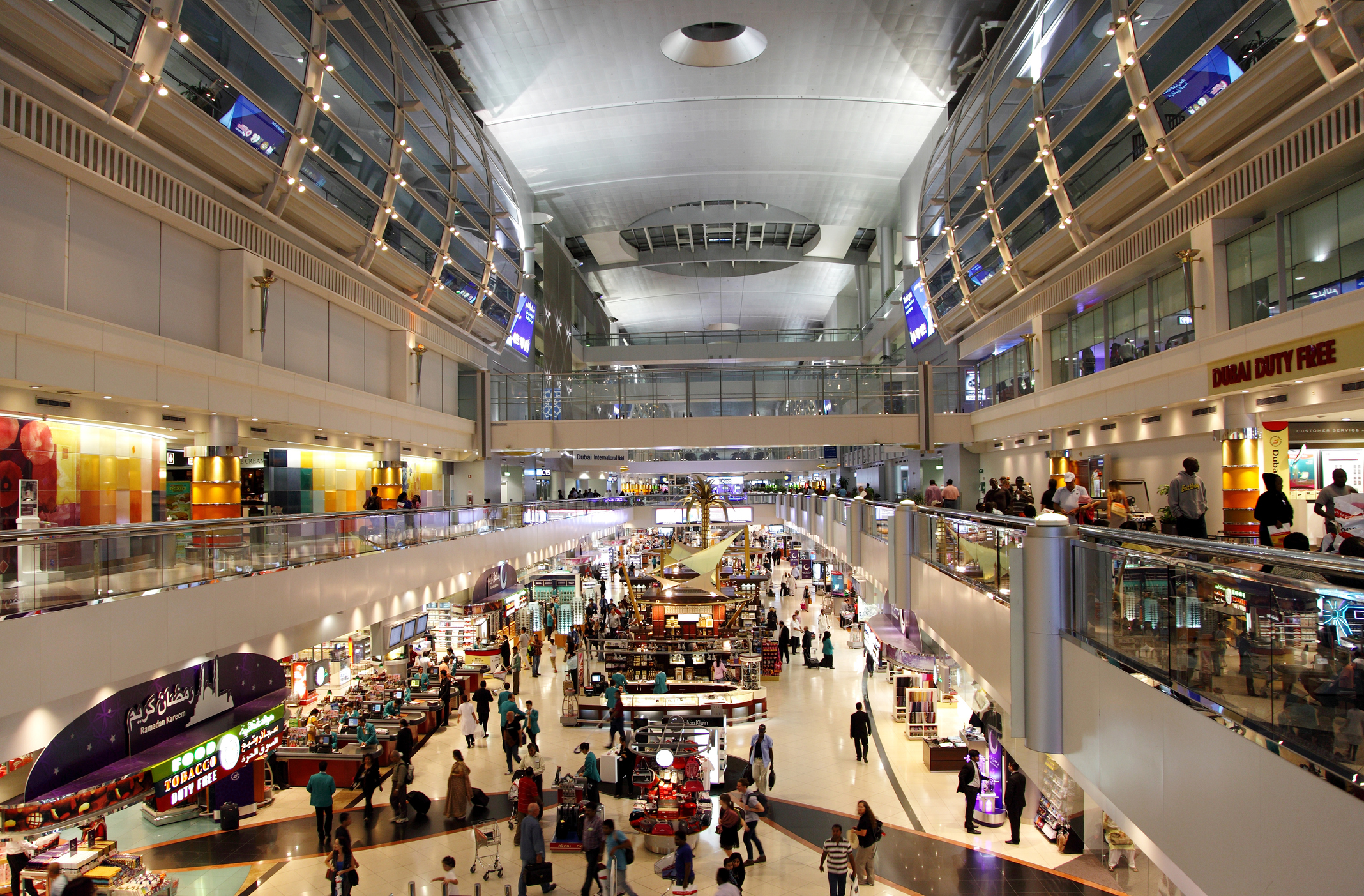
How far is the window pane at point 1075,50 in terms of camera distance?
14.8 metres

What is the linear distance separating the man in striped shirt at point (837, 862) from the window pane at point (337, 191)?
1445cm

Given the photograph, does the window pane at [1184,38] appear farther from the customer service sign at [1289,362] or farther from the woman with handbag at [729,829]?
the woman with handbag at [729,829]

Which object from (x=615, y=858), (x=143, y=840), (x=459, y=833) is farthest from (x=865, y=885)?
(x=143, y=840)

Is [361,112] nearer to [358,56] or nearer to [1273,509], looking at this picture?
[358,56]

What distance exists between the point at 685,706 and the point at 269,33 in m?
15.0

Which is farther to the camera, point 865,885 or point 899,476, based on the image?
point 899,476

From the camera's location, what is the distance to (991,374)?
23.8 meters

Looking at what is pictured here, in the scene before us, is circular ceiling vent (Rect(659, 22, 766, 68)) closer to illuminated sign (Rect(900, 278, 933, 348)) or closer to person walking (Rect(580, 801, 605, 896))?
illuminated sign (Rect(900, 278, 933, 348))

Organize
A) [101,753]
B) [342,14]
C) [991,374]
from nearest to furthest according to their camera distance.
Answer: [101,753] < [342,14] < [991,374]

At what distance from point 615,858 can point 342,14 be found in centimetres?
1560

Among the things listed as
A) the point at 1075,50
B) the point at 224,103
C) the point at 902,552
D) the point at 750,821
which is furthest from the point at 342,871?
the point at 1075,50

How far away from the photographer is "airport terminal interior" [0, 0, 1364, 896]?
18.2 ft

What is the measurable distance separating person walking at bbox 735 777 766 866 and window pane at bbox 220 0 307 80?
1434cm

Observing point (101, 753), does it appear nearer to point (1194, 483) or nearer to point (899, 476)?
point (1194, 483)
